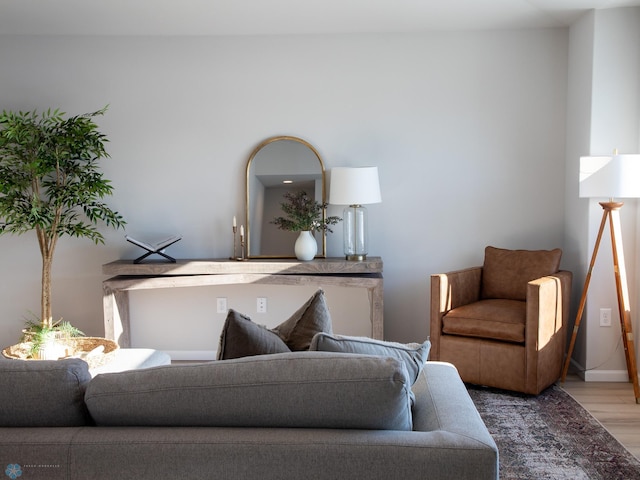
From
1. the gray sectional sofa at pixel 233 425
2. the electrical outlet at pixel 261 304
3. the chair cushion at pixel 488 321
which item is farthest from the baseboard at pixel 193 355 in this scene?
the gray sectional sofa at pixel 233 425

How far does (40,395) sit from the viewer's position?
1623 millimetres

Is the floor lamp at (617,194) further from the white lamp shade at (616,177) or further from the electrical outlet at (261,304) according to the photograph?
the electrical outlet at (261,304)

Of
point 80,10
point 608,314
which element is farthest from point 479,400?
point 80,10

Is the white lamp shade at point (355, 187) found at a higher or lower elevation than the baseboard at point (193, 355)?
higher

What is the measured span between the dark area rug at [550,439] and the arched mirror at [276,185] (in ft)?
5.50

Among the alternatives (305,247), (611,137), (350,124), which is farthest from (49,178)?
(611,137)

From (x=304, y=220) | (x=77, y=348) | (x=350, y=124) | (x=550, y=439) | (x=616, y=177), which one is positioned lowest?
(x=550, y=439)

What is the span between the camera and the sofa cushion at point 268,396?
1.60 m

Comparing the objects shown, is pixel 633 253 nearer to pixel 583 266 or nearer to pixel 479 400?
pixel 583 266

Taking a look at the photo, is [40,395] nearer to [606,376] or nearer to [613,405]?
[613,405]

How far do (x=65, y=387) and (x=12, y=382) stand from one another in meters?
0.12

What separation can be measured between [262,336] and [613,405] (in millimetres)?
2642

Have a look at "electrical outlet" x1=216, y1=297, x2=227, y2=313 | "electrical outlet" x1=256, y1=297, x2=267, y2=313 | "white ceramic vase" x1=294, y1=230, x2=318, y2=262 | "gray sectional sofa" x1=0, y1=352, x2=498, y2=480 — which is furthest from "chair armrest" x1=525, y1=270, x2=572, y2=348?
"gray sectional sofa" x1=0, y1=352, x2=498, y2=480

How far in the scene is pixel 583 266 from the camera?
14.3 ft
